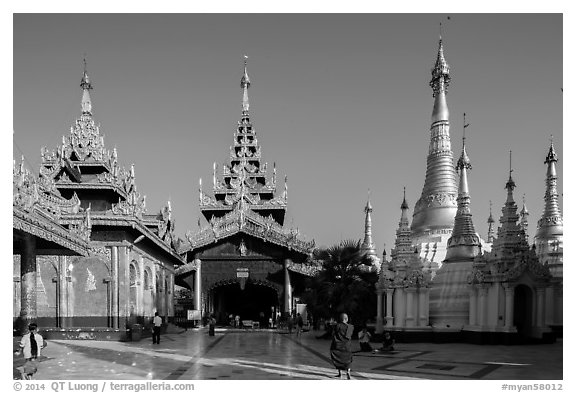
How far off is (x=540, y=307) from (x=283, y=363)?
11929mm

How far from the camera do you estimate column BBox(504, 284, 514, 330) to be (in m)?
20.8

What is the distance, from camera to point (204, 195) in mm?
47125

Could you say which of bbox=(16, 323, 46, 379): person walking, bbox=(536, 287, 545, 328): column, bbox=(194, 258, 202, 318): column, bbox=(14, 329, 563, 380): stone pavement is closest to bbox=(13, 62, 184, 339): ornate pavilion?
bbox=(14, 329, 563, 380): stone pavement

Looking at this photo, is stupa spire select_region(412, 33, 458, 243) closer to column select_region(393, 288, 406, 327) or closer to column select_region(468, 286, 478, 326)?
column select_region(393, 288, 406, 327)

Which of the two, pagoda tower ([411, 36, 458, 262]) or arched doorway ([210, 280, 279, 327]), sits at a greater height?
pagoda tower ([411, 36, 458, 262])

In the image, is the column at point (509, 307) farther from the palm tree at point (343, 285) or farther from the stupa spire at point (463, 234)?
the palm tree at point (343, 285)

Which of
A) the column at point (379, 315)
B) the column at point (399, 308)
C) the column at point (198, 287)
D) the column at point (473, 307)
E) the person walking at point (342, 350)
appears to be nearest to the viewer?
the person walking at point (342, 350)

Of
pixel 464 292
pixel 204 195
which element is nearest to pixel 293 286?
pixel 204 195

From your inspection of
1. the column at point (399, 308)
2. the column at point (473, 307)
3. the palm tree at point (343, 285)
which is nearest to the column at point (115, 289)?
the palm tree at point (343, 285)

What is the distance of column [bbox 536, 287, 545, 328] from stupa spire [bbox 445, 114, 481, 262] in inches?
159

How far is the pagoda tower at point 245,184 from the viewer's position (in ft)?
152

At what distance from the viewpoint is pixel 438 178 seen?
104ft

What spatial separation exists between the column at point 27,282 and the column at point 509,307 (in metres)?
16.4
